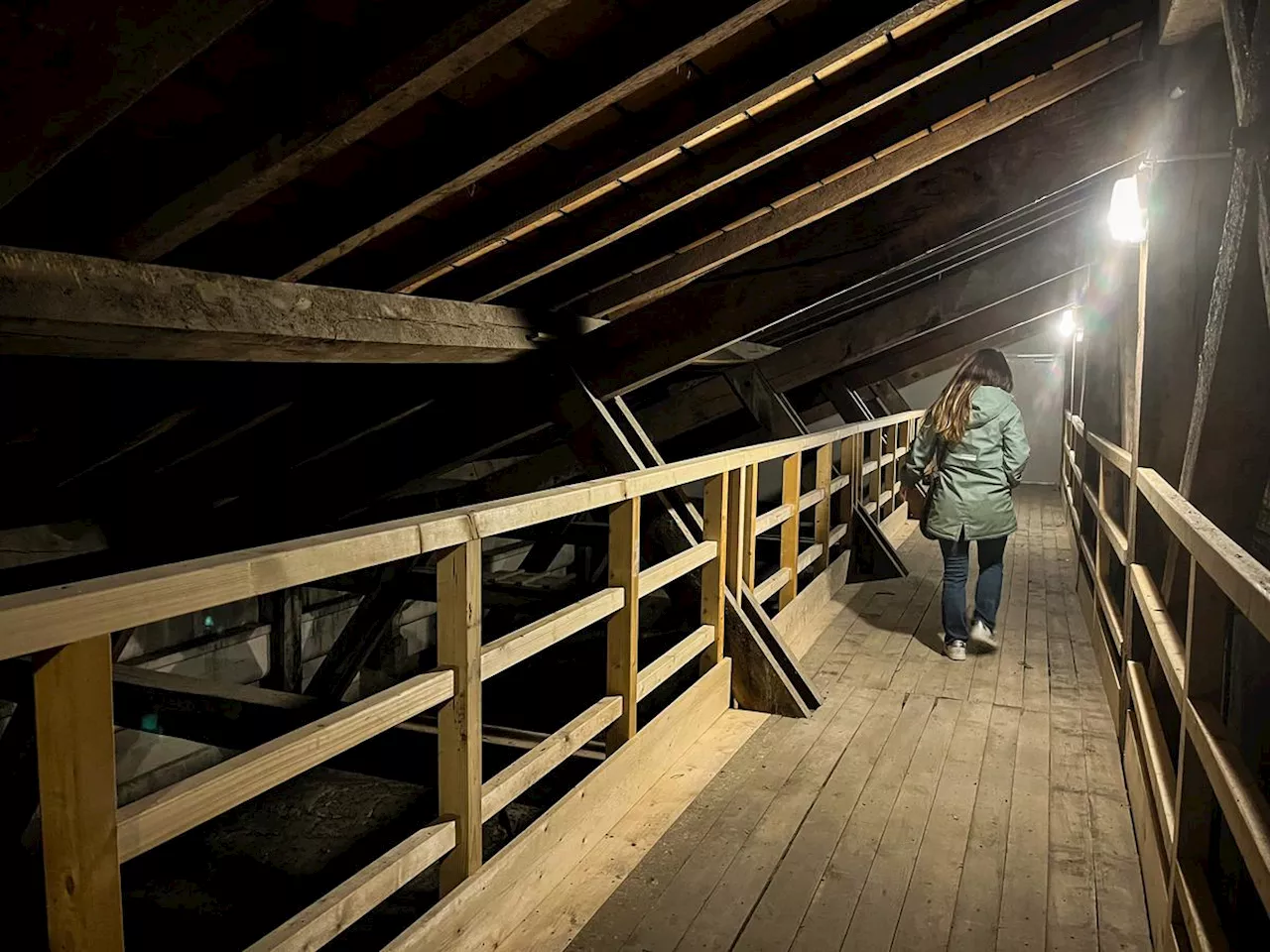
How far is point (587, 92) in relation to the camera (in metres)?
2.44

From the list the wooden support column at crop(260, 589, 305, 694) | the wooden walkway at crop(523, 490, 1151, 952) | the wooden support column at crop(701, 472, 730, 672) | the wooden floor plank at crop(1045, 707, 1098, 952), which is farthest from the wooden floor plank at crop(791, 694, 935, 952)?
the wooden support column at crop(260, 589, 305, 694)

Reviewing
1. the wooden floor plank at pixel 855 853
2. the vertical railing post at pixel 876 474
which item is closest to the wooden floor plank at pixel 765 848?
the wooden floor plank at pixel 855 853

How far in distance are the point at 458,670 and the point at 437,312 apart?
1.71 meters

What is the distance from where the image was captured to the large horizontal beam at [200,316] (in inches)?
88.4

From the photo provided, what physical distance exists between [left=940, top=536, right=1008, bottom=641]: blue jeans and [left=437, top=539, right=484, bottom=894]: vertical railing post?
3295 millimetres

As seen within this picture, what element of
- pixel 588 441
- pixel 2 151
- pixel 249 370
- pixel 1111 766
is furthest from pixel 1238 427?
pixel 249 370

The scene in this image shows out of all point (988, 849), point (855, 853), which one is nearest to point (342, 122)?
point (855, 853)

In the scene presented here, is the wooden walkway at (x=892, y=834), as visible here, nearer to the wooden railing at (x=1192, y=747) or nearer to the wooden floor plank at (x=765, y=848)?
the wooden floor plank at (x=765, y=848)

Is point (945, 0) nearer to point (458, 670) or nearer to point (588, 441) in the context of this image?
point (458, 670)

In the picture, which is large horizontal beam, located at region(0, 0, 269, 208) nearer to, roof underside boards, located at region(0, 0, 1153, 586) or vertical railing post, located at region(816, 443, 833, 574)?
roof underside boards, located at region(0, 0, 1153, 586)

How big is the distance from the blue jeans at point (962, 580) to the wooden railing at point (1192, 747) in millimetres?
1393

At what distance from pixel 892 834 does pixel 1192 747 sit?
1.10 m

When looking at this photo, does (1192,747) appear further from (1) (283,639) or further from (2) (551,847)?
(1) (283,639)

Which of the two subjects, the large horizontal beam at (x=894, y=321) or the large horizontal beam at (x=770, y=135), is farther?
the large horizontal beam at (x=894, y=321)
